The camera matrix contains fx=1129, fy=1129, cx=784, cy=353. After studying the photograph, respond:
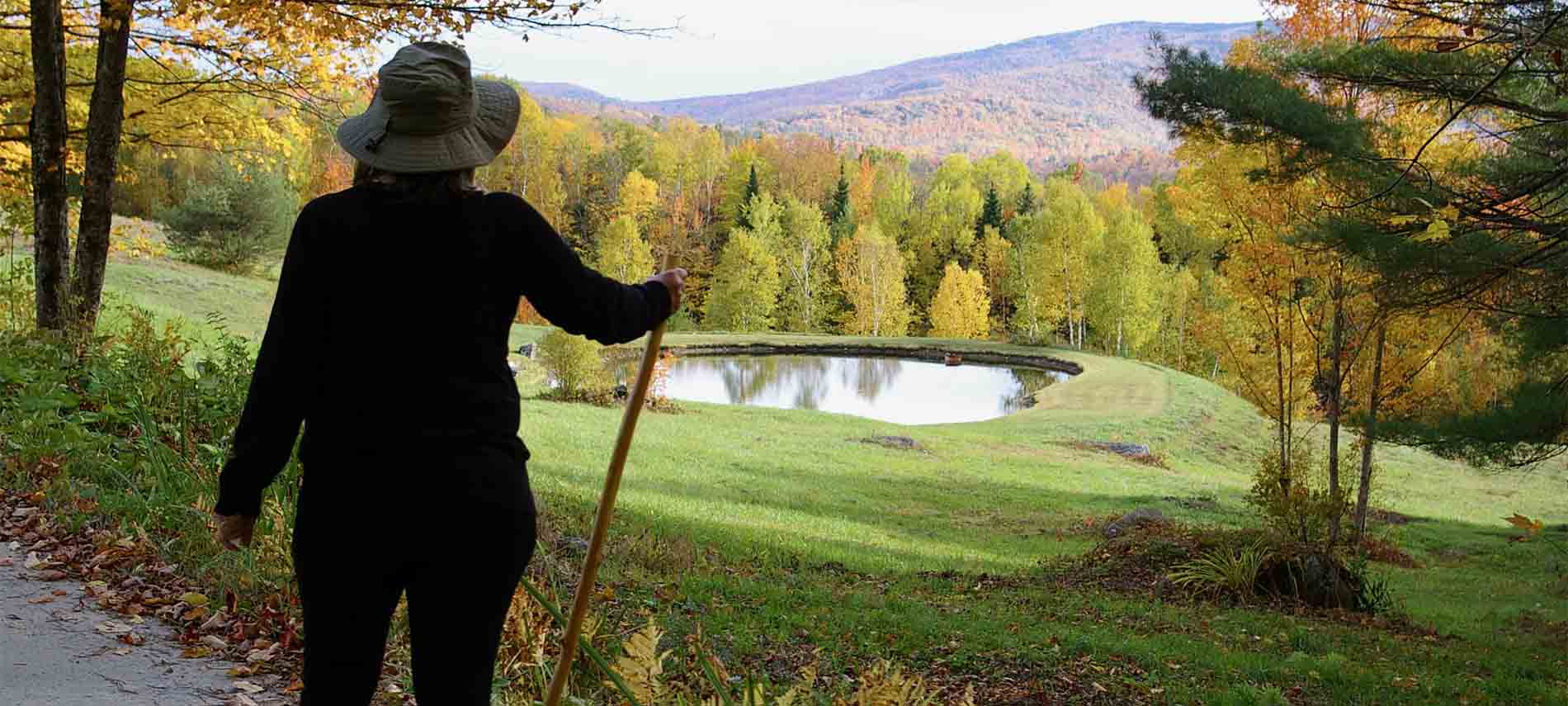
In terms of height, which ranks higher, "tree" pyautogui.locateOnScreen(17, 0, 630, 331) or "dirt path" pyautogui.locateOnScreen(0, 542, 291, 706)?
"tree" pyautogui.locateOnScreen(17, 0, 630, 331)

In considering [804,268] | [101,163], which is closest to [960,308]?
[804,268]

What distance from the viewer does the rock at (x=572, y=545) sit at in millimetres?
8344

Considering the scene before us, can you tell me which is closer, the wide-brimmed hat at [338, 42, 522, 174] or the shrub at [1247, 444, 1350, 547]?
the wide-brimmed hat at [338, 42, 522, 174]

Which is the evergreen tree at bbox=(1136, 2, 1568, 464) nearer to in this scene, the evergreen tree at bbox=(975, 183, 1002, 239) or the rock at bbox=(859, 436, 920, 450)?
the rock at bbox=(859, 436, 920, 450)

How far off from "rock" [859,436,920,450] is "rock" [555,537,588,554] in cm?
1577

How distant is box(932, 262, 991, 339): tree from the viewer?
200 ft

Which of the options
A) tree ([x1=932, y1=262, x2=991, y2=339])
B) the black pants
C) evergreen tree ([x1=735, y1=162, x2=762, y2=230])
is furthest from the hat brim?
evergreen tree ([x1=735, y1=162, x2=762, y2=230])

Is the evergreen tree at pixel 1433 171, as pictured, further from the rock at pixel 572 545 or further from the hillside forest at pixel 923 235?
the rock at pixel 572 545

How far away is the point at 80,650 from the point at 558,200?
2385 inches

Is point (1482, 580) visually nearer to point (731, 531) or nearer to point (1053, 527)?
point (1053, 527)

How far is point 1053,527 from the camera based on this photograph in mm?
15734

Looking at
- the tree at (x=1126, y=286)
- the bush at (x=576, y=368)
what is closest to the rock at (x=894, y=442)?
the bush at (x=576, y=368)

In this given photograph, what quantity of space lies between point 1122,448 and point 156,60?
2277cm

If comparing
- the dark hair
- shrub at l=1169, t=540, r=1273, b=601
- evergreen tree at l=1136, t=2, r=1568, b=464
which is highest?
evergreen tree at l=1136, t=2, r=1568, b=464
